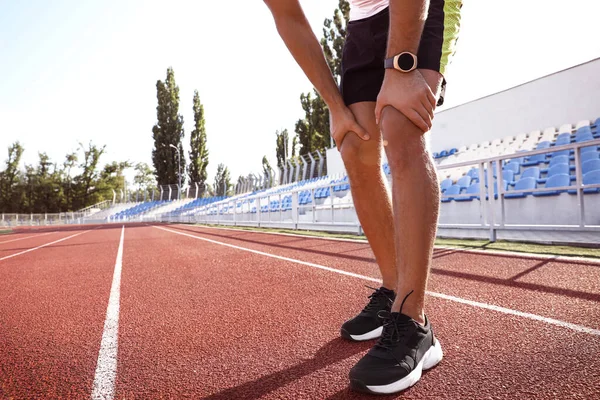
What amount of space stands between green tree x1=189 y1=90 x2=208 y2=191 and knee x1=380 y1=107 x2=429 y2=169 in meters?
48.4

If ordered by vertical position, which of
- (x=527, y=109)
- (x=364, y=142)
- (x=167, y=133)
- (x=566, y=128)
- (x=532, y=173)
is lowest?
(x=364, y=142)

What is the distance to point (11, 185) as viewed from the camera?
56156 millimetres

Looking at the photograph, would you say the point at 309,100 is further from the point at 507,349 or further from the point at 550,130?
the point at 507,349

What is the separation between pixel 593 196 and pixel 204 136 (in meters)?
47.6

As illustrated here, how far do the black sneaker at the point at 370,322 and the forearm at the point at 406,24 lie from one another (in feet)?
3.41

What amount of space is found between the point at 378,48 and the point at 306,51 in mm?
353

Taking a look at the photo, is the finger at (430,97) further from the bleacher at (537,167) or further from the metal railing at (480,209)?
the bleacher at (537,167)

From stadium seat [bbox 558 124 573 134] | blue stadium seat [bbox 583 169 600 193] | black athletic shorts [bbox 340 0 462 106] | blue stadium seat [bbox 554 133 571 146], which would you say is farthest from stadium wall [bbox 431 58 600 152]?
black athletic shorts [bbox 340 0 462 106]

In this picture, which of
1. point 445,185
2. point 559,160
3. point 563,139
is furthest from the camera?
point 563,139

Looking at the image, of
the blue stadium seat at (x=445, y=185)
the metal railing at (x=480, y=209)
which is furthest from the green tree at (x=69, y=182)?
the blue stadium seat at (x=445, y=185)

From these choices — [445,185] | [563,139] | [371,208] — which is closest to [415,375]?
[371,208]

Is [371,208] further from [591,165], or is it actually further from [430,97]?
[591,165]

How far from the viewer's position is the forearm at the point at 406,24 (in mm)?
1253

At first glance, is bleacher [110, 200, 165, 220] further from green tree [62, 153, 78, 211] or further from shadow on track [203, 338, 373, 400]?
shadow on track [203, 338, 373, 400]
